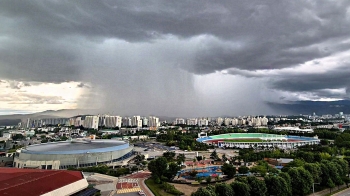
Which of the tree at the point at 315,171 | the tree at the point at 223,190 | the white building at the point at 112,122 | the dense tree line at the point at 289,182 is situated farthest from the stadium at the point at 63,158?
the white building at the point at 112,122

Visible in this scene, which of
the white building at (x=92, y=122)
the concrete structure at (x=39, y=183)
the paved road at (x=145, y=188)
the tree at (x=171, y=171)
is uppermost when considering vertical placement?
the white building at (x=92, y=122)

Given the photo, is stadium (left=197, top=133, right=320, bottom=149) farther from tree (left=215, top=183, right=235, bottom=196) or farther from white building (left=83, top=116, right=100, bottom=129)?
white building (left=83, top=116, right=100, bottom=129)

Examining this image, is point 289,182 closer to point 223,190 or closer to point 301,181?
point 301,181

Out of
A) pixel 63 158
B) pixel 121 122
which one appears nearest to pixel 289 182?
pixel 63 158

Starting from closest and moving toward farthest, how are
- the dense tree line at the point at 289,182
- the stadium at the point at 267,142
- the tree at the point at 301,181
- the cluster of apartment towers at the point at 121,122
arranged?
the dense tree line at the point at 289,182
the tree at the point at 301,181
the stadium at the point at 267,142
the cluster of apartment towers at the point at 121,122

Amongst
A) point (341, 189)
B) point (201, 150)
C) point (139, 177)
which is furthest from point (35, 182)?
point (201, 150)

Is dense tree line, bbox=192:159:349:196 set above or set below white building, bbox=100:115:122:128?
below

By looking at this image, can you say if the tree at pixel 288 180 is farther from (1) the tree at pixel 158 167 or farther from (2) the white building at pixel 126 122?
(2) the white building at pixel 126 122

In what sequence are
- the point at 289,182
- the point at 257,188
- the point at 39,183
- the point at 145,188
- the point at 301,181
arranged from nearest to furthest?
1. the point at 39,183
2. the point at 257,188
3. the point at 289,182
4. the point at 301,181
5. the point at 145,188

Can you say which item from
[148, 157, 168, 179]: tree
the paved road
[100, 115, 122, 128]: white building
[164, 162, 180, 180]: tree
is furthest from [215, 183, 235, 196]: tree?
[100, 115, 122, 128]: white building
